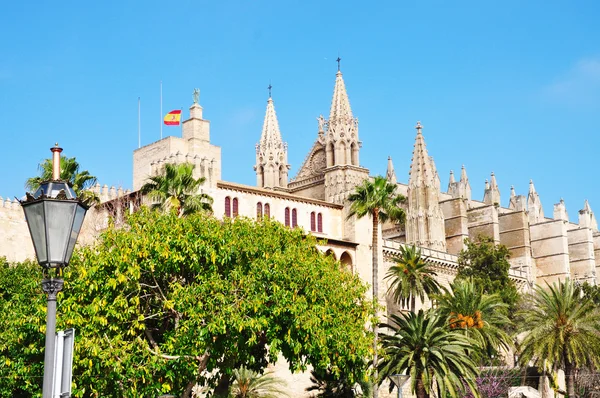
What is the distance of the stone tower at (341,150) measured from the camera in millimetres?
54219

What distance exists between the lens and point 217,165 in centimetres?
4269

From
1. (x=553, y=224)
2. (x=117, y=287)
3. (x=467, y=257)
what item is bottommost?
(x=117, y=287)

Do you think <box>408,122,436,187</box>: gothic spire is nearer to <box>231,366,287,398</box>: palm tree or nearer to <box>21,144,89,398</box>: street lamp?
<box>231,366,287,398</box>: palm tree

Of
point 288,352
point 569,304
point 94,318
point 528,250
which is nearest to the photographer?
point 94,318

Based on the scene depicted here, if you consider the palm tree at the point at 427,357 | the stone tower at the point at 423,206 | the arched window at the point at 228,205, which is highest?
the stone tower at the point at 423,206

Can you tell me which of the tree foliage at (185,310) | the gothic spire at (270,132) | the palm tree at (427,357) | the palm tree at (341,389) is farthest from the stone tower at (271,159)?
the tree foliage at (185,310)

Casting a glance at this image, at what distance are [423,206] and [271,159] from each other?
1132cm

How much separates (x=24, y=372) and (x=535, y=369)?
2418 centimetres

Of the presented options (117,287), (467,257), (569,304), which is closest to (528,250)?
(467,257)

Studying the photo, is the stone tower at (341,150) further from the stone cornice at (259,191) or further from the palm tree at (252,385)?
the palm tree at (252,385)

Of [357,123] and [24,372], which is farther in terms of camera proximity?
[357,123]

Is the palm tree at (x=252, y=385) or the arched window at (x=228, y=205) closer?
the palm tree at (x=252, y=385)

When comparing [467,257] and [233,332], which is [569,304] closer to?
[233,332]

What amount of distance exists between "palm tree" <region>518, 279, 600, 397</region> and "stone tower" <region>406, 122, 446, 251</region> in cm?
2650
